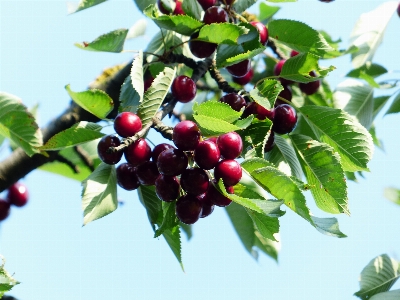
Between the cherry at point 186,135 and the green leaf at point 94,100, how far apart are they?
30 cm

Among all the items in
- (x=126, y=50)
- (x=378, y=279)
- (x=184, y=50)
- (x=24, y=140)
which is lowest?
(x=378, y=279)

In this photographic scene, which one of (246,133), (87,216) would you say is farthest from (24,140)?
(246,133)

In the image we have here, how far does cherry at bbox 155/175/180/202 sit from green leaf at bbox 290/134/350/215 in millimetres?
351

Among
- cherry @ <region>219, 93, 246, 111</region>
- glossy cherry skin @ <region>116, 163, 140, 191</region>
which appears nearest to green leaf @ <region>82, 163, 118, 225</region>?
glossy cherry skin @ <region>116, 163, 140, 191</region>

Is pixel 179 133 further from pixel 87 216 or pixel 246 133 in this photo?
pixel 87 216

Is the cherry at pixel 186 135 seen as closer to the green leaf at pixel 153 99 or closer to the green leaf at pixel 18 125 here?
the green leaf at pixel 153 99

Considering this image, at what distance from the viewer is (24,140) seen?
1.78 metres

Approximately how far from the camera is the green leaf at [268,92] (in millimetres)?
1453

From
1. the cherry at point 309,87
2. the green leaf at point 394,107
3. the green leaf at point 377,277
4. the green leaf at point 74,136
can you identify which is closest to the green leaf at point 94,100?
the green leaf at point 74,136

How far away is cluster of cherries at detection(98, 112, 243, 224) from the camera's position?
4.38ft

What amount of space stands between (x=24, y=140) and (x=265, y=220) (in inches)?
33.6

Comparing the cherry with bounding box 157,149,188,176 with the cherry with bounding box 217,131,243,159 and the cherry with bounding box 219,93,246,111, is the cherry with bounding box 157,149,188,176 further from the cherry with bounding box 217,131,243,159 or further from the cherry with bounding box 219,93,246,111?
the cherry with bounding box 219,93,246,111

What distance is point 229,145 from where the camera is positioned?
1.35 m

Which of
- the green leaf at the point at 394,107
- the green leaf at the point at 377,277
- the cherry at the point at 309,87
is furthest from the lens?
the green leaf at the point at 394,107
